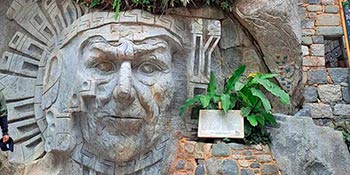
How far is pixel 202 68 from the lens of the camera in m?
4.04

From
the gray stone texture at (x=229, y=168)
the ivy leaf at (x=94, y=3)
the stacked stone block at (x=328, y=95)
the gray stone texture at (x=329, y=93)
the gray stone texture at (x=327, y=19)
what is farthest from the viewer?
the gray stone texture at (x=327, y=19)

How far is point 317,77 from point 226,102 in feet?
12.2

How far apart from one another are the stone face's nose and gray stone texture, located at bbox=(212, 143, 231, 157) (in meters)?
0.88

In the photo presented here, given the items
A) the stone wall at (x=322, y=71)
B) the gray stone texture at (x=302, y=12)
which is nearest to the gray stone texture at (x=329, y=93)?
the stone wall at (x=322, y=71)

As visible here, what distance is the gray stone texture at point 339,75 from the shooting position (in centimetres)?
681

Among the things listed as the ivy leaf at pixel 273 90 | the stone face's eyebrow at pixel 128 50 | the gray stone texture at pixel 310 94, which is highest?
the stone face's eyebrow at pixel 128 50

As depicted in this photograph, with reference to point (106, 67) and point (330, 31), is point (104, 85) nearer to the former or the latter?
point (106, 67)

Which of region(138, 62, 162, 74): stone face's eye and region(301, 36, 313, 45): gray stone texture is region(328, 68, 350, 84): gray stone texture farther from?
region(138, 62, 162, 74): stone face's eye

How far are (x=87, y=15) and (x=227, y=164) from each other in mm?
1997

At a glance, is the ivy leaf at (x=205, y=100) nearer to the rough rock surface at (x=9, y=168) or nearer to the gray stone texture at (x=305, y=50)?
the rough rock surface at (x=9, y=168)

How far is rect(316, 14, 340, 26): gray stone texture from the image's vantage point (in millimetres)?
7148

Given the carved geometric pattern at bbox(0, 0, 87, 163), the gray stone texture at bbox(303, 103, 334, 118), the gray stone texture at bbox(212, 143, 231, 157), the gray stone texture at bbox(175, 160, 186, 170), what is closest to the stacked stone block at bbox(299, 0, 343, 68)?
the gray stone texture at bbox(303, 103, 334, 118)

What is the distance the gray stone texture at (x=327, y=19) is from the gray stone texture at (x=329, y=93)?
1.19 m

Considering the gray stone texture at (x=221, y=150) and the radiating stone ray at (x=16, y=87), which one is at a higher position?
the radiating stone ray at (x=16, y=87)
